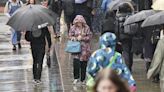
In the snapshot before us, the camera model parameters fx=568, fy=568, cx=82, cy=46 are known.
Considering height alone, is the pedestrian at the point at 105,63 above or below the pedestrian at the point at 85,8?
above

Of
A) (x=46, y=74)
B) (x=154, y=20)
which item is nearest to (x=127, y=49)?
(x=154, y=20)

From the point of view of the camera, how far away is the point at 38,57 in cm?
1238

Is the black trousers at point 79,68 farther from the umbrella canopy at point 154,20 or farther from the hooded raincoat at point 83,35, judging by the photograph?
the umbrella canopy at point 154,20

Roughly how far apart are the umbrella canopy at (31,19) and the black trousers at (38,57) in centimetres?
56

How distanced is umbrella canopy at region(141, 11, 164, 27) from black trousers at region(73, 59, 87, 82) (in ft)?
6.24

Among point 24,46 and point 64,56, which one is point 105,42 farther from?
point 24,46

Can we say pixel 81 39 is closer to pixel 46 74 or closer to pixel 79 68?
pixel 79 68

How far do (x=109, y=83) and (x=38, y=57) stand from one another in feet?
28.1

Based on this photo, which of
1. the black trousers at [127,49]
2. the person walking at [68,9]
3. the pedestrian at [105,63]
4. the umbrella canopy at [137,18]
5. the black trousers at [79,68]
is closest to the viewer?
the pedestrian at [105,63]

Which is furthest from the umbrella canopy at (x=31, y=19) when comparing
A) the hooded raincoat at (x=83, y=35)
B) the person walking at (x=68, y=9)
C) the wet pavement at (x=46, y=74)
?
the person walking at (x=68, y=9)

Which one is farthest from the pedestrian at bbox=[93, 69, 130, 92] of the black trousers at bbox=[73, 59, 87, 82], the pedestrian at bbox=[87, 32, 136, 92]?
the black trousers at bbox=[73, 59, 87, 82]

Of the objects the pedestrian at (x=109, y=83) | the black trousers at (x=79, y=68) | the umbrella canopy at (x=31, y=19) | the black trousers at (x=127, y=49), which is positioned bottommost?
the black trousers at (x=79, y=68)

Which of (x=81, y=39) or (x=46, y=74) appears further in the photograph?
(x=46, y=74)

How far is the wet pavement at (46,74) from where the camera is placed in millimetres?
11781
